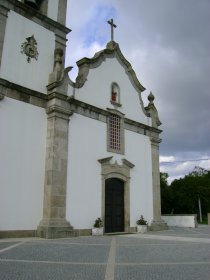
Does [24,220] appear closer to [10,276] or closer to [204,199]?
[10,276]

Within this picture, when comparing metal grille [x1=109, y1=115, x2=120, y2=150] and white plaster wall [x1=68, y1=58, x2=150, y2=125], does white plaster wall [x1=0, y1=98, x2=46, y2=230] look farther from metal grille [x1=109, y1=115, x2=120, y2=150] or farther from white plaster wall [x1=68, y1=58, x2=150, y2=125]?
metal grille [x1=109, y1=115, x2=120, y2=150]

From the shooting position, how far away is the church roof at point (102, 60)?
1568 centimetres

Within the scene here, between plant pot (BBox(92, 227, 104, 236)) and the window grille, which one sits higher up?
the window grille

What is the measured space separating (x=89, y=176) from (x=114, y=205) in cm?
221

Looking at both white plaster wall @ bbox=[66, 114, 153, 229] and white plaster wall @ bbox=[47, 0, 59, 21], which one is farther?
white plaster wall @ bbox=[47, 0, 59, 21]

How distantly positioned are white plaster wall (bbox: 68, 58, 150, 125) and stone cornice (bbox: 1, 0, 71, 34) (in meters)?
2.51

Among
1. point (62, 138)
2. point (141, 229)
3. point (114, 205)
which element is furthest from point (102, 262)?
point (141, 229)

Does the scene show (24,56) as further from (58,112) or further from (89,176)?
(89,176)

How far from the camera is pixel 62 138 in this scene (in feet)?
44.3

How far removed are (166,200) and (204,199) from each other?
5836 mm

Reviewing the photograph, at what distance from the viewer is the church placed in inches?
486

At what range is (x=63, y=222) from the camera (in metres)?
12.6

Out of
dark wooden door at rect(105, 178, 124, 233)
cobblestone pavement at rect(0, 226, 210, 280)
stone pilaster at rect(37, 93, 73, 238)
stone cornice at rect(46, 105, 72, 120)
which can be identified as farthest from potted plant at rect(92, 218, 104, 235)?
stone cornice at rect(46, 105, 72, 120)

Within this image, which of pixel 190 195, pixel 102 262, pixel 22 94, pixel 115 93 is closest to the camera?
pixel 102 262
